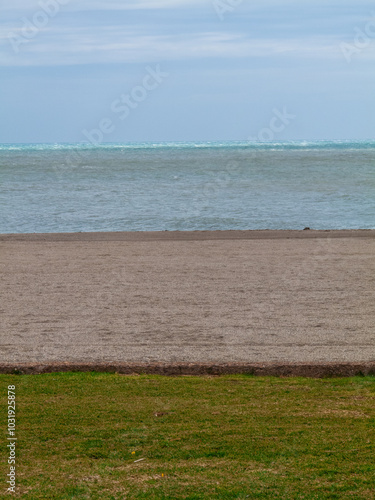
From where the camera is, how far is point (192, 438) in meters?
4.73

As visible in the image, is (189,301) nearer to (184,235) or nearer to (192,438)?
(192,438)

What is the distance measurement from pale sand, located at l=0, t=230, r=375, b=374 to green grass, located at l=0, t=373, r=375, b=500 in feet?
3.06

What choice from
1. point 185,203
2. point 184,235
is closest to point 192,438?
point 184,235

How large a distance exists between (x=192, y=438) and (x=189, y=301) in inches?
199

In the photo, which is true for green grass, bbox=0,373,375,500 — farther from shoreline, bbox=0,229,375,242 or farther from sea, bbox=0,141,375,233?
sea, bbox=0,141,375,233

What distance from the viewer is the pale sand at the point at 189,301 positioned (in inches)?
282

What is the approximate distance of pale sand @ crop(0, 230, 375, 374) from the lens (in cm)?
717

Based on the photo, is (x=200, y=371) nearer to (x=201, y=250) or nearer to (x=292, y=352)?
(x=292, y=352)

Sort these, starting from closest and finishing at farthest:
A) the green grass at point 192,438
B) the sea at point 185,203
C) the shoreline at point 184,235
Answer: the green grass at point 192,438 < the shoreline at point 184,235 < the sea at point 185,203

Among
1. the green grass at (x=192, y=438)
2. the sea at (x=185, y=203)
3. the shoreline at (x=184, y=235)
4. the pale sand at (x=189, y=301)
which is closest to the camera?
the green grass at (x=192, y=438)

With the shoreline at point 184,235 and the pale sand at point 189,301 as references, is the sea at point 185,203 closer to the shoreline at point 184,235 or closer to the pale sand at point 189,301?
the shoreline at point 184,235

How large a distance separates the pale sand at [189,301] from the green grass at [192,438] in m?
0.93

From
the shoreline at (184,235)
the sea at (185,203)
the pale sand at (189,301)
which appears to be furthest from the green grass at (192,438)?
the sea at (185,203)

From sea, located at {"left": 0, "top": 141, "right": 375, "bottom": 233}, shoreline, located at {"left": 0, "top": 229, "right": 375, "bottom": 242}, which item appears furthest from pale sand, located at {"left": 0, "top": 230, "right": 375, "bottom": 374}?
sea, located at {"left": 0, "top": 141, "right": 375, "bottom": 233}
